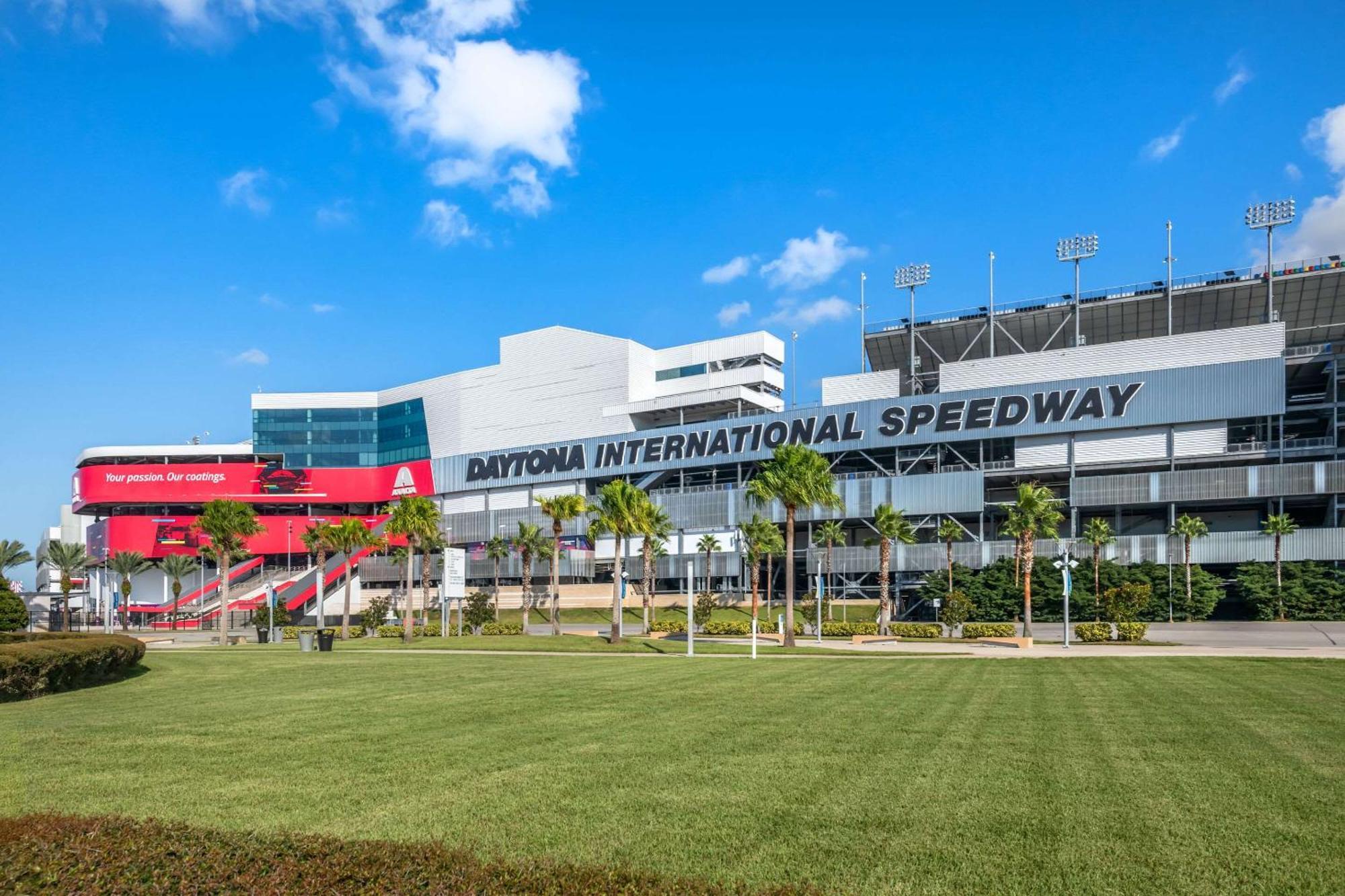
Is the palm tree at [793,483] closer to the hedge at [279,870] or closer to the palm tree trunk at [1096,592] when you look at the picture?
the palm tree trunk at [1096,592]

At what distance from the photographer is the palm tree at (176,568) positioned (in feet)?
339

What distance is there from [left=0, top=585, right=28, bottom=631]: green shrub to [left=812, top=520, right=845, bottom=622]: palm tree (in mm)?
53209

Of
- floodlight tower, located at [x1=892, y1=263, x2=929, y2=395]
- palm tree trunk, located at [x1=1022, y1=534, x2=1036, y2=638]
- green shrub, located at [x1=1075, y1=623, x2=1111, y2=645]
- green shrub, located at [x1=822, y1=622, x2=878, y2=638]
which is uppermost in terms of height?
floodlight tower, located at [x1=892, y1=263, x2=929, y2=395]

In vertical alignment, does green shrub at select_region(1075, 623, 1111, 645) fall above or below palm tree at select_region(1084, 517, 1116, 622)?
below

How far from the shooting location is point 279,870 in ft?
20.8

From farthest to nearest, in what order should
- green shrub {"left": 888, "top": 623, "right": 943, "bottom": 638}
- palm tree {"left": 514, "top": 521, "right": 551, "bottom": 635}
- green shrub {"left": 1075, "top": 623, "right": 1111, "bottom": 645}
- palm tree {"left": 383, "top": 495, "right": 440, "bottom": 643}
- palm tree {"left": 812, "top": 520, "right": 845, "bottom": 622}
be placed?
palm tree {"left": 812, "top": 520, "right": 845, "bottom": 622}
palm tree {"left": 514, "top": 521, "right": 551, "bottom": 635}
palm tree {"left": 383, "top": 495, "right": 440, "bottom": 643}
green shrub {"left": 888, "top": 623, "right": 943, "bottom": 638}
green shrub {"left": 1075, "top": 623, "right": 1111, "bottom": 645}

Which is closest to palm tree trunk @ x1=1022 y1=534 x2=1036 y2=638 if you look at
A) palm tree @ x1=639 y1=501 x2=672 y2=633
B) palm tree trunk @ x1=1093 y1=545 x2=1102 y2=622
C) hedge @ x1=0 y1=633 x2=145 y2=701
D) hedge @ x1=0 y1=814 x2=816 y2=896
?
palm tree trunk @ x1=1093 y1=545 x2=1102 y2=622

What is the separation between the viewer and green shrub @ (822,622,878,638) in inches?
2318

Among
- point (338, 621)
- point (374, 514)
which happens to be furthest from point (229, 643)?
point (374, 514)

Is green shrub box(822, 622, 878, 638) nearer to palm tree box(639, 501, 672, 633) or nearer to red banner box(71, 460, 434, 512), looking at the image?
palm tree box(639, 501, 672, 633)

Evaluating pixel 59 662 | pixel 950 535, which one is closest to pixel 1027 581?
pixel 950 535

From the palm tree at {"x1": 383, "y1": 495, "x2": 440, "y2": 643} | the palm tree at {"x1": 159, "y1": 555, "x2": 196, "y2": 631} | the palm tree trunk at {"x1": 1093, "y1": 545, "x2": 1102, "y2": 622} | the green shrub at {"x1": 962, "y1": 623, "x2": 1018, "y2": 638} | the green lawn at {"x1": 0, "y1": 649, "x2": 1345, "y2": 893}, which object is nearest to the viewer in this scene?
the green lawn at {"x1": 0, "y1": 649, "x2": 1345, "y2": 893}

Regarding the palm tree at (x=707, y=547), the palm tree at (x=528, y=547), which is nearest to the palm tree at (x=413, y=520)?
→ the palm tree at (x=528, y=547)

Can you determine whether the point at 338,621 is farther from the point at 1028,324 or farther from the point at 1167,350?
the point at 1167,350
